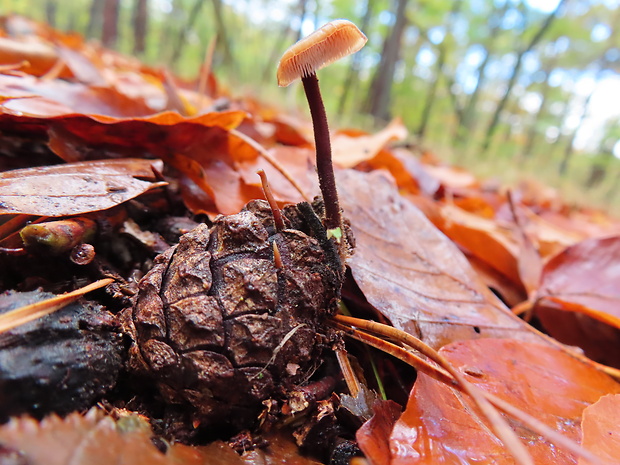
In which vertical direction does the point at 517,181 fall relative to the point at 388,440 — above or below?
above

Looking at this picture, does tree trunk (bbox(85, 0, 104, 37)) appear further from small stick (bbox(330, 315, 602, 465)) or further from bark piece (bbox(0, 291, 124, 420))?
small stick (bbox(330, 315, 602, 465))

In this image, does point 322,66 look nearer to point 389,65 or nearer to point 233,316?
point 233,316

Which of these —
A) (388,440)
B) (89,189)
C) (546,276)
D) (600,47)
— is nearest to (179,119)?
(89,189)

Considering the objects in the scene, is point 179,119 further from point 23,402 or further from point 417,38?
point 417,38

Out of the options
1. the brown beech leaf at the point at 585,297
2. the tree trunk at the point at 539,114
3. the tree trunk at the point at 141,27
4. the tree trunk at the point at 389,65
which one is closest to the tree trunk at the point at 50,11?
the tree trunk at the point at 141,27

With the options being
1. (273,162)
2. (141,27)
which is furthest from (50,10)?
(273,162)

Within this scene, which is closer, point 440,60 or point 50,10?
point 440,60
